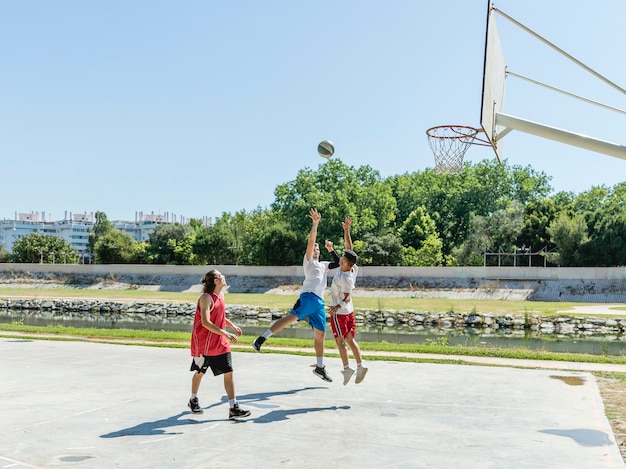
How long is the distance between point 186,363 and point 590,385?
7.63 metres

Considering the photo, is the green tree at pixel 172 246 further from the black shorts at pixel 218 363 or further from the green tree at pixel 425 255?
the black shorts at pixel 218 363

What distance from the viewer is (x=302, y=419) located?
860 cm

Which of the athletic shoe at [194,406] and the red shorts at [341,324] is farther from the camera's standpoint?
the red shorts at [341,324]

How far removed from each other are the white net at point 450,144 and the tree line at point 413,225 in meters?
55.2

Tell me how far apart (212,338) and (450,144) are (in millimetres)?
8924

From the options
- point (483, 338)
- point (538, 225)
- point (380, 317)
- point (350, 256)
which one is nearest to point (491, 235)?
point (538, 225)

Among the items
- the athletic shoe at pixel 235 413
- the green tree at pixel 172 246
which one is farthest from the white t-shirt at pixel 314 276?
the green tree at pixel 172 246

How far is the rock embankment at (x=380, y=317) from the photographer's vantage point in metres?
35.4

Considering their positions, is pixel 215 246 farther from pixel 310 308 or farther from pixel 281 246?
pixel 310 308

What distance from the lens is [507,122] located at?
11.9 metres

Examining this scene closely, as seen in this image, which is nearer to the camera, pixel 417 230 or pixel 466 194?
pixel 417 230

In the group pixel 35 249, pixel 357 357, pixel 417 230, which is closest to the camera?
pixel 357 357

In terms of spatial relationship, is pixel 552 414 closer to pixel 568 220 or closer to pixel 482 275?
pixel 482 275

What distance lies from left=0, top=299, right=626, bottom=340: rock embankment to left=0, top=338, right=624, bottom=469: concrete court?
2247 centimetres
